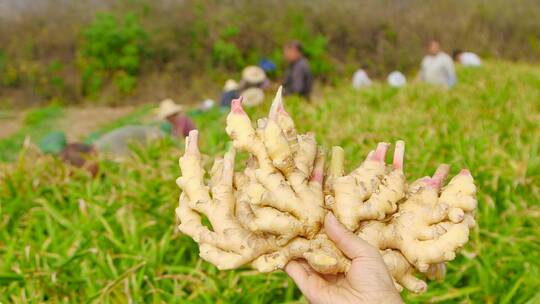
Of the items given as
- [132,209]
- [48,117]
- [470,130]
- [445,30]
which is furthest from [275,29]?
[132,209]

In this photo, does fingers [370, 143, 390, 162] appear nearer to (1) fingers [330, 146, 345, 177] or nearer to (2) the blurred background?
(1) fingers [330, 146, 345, 177]

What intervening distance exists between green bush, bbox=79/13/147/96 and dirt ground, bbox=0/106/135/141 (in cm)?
105

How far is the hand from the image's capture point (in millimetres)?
1172

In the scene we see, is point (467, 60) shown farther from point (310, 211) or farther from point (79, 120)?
point (310, 211)

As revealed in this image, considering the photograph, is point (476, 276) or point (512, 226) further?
point (512, 226)

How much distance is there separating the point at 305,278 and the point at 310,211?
0.16 metres

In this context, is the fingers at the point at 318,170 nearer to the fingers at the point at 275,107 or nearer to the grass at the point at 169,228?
the fingers at the point at 275,107

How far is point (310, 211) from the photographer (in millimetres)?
1230

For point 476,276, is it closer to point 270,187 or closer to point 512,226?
point 512,226

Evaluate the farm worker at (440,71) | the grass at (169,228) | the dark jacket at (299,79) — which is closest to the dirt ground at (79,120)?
the dark jacket at (299,79)

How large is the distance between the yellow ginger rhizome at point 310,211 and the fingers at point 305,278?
47 mm

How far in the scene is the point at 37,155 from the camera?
11.3 feet

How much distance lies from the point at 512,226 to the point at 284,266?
1.74m

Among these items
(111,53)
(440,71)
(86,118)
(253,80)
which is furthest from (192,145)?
(111,53)
